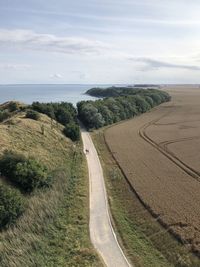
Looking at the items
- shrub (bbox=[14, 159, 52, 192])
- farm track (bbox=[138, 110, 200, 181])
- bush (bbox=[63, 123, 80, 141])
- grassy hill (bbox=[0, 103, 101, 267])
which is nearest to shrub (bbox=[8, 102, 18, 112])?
bush (bbox=[63, 123, 80, 141])

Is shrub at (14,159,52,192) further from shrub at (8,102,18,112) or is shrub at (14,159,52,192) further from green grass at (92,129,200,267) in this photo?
shrub at (8,102,18,112)

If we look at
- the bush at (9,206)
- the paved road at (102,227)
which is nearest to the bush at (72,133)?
the paved road at (102,227)

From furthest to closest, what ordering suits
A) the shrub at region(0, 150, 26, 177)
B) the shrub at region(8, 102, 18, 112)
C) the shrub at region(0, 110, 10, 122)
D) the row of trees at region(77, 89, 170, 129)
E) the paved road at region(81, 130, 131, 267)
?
the row of trees at region(77, 89, 170, 129) → the shrub at region(8, 102, 18, 112) → the shrub at region(0, 110, 10, 122) → the shrub at region(0, 150, 26, 177) → the paved road at region(81, 130, 131, 267)

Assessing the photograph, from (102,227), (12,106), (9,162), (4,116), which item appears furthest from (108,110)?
(102,227)

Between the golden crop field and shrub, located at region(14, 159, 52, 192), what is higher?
shrub, located at region(14, 159, 52, 192)

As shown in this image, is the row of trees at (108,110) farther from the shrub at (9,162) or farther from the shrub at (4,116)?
the shrub at (9,162)

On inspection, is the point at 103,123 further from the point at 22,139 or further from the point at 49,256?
the point at 49,256

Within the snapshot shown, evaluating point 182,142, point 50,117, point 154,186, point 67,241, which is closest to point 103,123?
point 50,117
